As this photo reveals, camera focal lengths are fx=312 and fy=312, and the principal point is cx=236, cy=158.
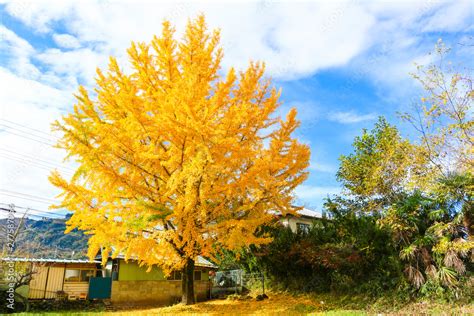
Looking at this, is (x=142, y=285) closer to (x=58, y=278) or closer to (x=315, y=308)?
(x=58, y=278)

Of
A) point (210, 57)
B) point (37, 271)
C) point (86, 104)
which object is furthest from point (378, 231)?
point (37, 271)

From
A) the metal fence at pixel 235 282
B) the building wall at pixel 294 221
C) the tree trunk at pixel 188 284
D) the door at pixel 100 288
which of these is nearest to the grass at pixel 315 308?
the tree trunk at pixel 188 284

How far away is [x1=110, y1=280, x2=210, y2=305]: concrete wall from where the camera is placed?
15.3 metres

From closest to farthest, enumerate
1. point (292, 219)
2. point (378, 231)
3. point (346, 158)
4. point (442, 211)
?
point (442, 211), point (378, 231), point (346, 158), point (292, 219)

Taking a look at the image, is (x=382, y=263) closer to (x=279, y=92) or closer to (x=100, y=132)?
(x=279, y=92)

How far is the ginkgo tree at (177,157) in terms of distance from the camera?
8133 mm

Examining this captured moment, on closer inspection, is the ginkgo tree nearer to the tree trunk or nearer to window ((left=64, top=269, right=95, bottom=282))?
the tree trunk

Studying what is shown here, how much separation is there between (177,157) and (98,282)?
35.0 feet

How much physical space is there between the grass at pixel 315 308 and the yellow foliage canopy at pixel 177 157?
2345 millimetres

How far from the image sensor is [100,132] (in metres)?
8.27

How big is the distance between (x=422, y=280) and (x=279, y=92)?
786 cm

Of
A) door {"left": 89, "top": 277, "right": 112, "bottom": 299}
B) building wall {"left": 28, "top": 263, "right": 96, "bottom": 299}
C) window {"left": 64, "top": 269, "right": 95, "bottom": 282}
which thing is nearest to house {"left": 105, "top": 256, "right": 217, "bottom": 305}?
door {"left": 89, "top": 277, "right": 112, "bottom": 299}

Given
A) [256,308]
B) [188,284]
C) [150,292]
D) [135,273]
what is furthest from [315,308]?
[135,273]

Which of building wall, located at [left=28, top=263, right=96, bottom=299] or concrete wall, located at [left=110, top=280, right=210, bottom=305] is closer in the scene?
building wall, located at [left=28, top=263, right=96, bottom=299]
